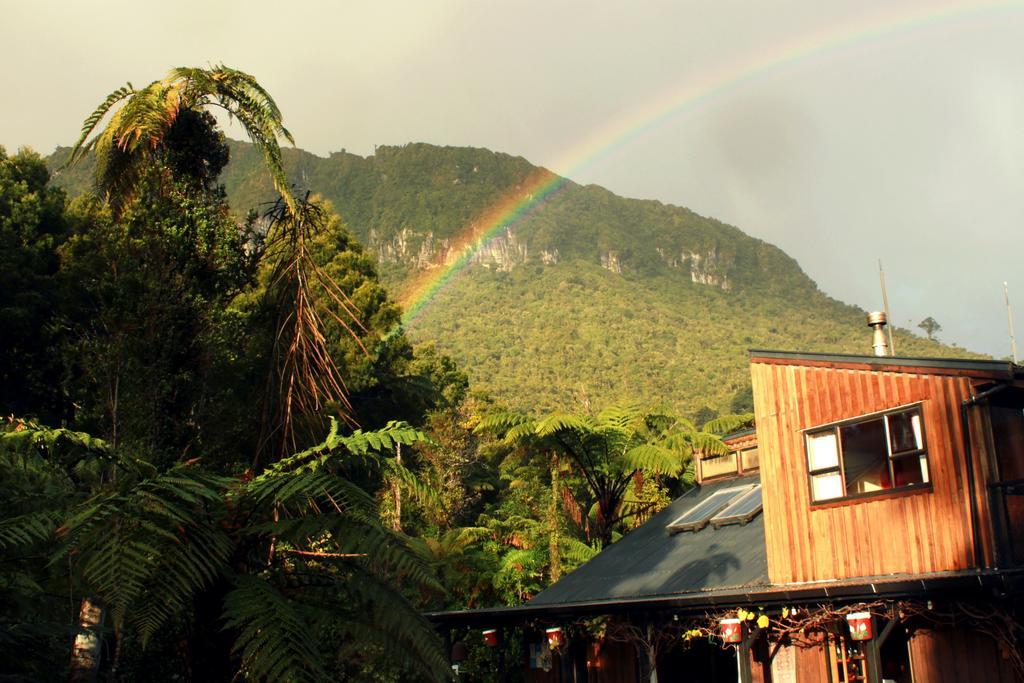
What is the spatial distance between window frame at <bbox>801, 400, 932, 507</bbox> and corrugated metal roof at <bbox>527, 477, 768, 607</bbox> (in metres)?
1.55

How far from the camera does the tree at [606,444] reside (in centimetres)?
2206

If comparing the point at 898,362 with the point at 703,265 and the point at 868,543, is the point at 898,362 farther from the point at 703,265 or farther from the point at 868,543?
the point at 703,265

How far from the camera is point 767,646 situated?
14906 millimetres

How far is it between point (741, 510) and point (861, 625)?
563 centimetres

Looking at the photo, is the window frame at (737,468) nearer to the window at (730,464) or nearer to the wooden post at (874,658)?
the window at (730,464)

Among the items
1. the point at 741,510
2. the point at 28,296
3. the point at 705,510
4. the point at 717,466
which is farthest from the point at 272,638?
the point at 28,296

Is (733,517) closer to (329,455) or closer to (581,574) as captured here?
(581,574)

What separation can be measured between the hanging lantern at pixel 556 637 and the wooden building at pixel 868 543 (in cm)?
22

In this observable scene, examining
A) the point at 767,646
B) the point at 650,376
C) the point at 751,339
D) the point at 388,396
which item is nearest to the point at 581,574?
the point at 767,646

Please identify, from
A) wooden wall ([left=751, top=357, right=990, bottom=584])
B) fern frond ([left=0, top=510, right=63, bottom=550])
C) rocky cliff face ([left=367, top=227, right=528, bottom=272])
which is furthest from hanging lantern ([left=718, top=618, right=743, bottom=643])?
rocky cliff face ([left=367, top=227, right=528, bottom=272])

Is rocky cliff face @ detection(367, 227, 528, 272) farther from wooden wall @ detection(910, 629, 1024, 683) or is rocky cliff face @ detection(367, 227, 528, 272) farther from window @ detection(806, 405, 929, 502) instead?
wooden wall @ detection(910, 629, 1024, 683)

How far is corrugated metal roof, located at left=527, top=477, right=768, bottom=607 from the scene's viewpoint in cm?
1453

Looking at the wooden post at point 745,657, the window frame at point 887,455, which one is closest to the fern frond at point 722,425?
the window frame at point 887,455

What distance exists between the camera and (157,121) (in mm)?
12469
